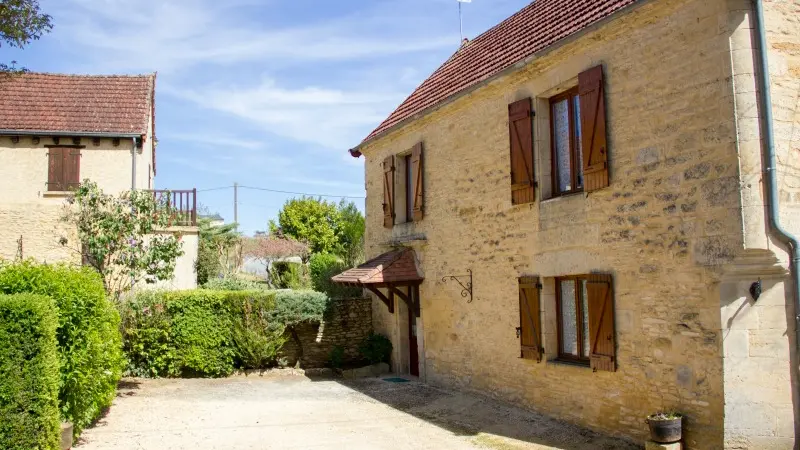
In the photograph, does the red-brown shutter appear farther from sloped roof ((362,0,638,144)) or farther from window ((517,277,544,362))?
window ((517,277,544,362))

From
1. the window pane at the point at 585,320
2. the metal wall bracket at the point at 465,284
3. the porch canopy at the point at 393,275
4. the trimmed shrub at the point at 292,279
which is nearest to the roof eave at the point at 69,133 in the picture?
the trimmed shrub at the point at 292,279

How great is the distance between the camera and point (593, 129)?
817cm

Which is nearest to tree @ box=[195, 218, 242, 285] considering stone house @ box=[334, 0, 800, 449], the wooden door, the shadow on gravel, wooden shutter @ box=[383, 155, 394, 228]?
wooden shutter @ box=[383, 155, 394, 228]

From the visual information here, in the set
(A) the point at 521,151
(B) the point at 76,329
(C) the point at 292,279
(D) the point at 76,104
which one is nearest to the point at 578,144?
(A) the point at 521,151

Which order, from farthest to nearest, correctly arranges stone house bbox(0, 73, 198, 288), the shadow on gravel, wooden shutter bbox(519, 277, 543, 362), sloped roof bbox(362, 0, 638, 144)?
stone house bbox(0, 73, 198, 288) → sloped roof bbox(362, 0, 638, 144) → wooden shutter bbox(519, 277, 543, 362) → the shadow on gravel

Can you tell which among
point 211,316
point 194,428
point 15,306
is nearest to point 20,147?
point 211,316

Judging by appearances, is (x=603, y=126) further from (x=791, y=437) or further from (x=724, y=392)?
(x=791, y=437)

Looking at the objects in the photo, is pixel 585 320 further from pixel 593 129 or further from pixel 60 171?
pixel 60 171

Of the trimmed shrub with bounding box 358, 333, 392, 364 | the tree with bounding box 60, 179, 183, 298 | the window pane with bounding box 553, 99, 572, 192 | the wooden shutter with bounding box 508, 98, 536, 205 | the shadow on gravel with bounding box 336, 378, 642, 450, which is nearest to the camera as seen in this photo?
the shadow on gravel with bounding box 336, 378, 642, 450

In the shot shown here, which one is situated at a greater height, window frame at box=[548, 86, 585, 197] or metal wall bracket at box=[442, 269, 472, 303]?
window frame at box=[548, 86, 585, 197]

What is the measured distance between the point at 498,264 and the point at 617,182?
9.32 feet

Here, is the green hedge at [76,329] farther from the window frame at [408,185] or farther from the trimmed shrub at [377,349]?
the window frame at [408,185]

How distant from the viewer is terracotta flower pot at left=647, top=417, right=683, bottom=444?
21.9ft

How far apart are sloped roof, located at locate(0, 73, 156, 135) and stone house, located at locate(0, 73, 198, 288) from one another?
24 millimetres
